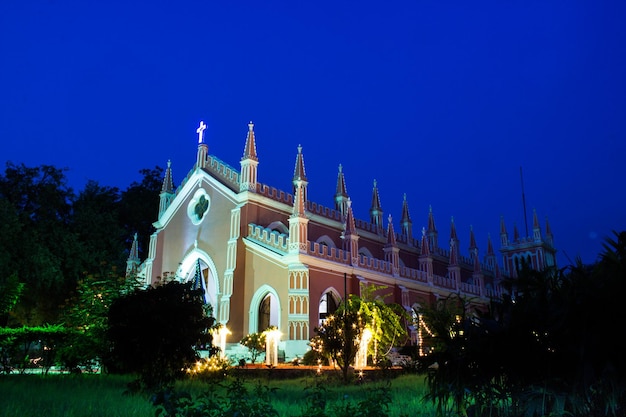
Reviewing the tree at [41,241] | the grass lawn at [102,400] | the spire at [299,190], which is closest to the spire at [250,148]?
the spire at [299,190]

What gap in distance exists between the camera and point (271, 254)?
23.8m

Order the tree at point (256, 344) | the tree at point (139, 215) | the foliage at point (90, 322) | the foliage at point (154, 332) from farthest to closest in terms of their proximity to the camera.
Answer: the tree at point (139, 215) < the tree at point (256, 344) < the foliage at point (90, 322) < the foliage at point (154, 332)

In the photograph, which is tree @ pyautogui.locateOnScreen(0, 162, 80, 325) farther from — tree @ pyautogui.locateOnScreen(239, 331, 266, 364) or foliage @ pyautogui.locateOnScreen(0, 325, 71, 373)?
tree @ pyautogui.locateOnScreen(239, 331, 266, 364)

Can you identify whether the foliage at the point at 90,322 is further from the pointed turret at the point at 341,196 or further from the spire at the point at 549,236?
the spire at the point at 549,236

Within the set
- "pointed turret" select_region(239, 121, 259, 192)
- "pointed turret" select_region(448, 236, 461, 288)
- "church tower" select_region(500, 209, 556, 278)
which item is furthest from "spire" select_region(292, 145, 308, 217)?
"church tower" select_region(500, 209, 556, 278)

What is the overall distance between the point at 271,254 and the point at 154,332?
1269 centimetres

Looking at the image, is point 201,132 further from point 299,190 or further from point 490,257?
point 490,257

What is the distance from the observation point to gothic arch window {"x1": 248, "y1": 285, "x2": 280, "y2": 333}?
23922mm

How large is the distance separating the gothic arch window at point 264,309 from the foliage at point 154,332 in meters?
11.9

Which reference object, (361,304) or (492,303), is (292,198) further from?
(492,303)

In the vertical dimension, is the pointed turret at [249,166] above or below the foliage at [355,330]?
above

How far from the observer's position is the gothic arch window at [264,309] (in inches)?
942

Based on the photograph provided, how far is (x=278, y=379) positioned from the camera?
53.5 ft

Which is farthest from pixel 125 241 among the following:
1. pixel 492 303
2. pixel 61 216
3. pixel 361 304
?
pixel 492 303
